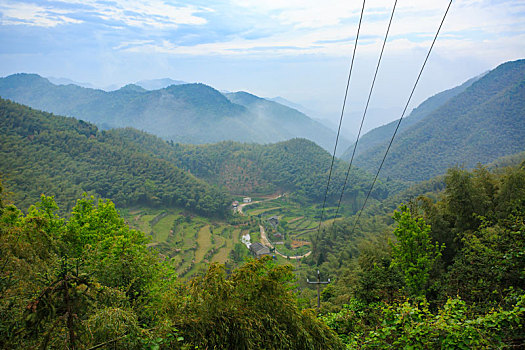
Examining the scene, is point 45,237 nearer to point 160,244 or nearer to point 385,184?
point 160,244

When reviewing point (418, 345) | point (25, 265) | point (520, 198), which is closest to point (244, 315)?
point (418, 345)

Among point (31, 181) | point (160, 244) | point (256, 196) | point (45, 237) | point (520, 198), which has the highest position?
point (520, 198)

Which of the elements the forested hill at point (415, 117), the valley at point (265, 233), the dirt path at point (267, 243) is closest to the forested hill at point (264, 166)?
the valley at point (265, 233)

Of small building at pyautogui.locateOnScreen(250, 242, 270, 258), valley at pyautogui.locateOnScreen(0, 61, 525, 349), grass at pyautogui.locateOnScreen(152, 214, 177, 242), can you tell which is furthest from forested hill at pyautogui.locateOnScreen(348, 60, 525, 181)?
grass at pyautogui.locateOnScreen(152, 214, 177, 242)

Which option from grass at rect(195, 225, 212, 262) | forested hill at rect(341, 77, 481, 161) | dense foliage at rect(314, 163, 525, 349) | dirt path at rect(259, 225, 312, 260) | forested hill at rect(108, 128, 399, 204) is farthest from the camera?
forested hill at rect(341, 77, 481, 161)

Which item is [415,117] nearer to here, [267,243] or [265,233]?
[265,233]

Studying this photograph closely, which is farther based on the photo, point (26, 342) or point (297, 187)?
point (297, 187)

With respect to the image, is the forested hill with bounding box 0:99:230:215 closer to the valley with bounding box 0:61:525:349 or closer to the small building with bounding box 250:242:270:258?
the valley with bounding box 0:61:525:349
